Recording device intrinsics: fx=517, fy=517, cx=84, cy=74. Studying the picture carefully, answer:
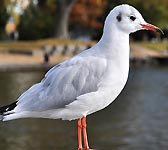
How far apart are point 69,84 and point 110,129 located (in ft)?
28.4

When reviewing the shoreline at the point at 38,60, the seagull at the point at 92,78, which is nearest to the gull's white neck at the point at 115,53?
the seagull at the point at 92,78

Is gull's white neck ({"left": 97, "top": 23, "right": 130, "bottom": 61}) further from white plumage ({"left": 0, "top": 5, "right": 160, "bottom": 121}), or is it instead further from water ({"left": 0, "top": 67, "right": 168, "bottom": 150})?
water ({"left": 0, "top": 67, "right": 168, "bottom": 150})

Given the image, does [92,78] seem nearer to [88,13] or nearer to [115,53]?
[115,53]

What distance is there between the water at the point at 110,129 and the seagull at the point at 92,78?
643 centimetres

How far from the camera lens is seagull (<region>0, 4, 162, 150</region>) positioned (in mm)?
4340

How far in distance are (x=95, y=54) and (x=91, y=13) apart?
45443 mm

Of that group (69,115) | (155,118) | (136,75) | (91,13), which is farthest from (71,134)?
(91,13)

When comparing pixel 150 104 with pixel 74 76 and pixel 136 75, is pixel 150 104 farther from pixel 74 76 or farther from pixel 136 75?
pixel 74 76

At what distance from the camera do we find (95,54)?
442cm

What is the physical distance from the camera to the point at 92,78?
4.38 meters

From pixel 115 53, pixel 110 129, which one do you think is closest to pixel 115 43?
pixel 115 53

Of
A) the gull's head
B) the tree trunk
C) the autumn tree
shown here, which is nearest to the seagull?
the gull's head

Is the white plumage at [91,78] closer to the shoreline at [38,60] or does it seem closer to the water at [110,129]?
the water at [110,129]

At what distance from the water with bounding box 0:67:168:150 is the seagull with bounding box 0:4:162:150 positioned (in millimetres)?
6431
